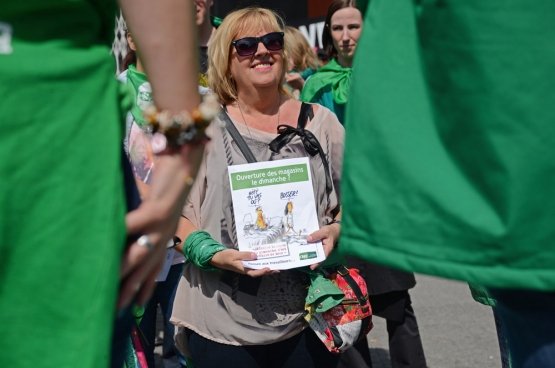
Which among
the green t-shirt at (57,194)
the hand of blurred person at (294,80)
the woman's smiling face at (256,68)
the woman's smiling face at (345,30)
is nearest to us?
the green t-shirt at (57,194)

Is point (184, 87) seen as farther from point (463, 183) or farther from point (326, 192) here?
point (326, 192)

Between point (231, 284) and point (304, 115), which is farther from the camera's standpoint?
point (304, 115)

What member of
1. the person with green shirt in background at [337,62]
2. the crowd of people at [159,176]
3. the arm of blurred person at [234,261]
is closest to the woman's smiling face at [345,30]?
the person with green shirt in background at [337,62]

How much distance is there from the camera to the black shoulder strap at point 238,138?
10.9 feet

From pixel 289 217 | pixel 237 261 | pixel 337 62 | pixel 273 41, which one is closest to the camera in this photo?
pixel 237 261

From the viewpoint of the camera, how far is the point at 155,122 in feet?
4.62

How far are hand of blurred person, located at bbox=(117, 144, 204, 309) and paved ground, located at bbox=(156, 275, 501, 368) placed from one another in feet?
13.2

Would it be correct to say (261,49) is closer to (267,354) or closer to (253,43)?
(253,43)

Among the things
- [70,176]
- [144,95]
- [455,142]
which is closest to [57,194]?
[70,176]

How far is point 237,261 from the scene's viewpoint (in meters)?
3.19

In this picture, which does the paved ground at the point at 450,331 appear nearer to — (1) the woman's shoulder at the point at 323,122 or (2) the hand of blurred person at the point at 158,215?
(1) the woman's shoulder at the point at 323,122

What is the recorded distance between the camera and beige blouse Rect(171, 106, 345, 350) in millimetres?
3273

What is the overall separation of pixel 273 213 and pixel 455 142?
6.25 feet

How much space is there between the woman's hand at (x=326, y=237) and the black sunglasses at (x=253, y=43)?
0.82m
